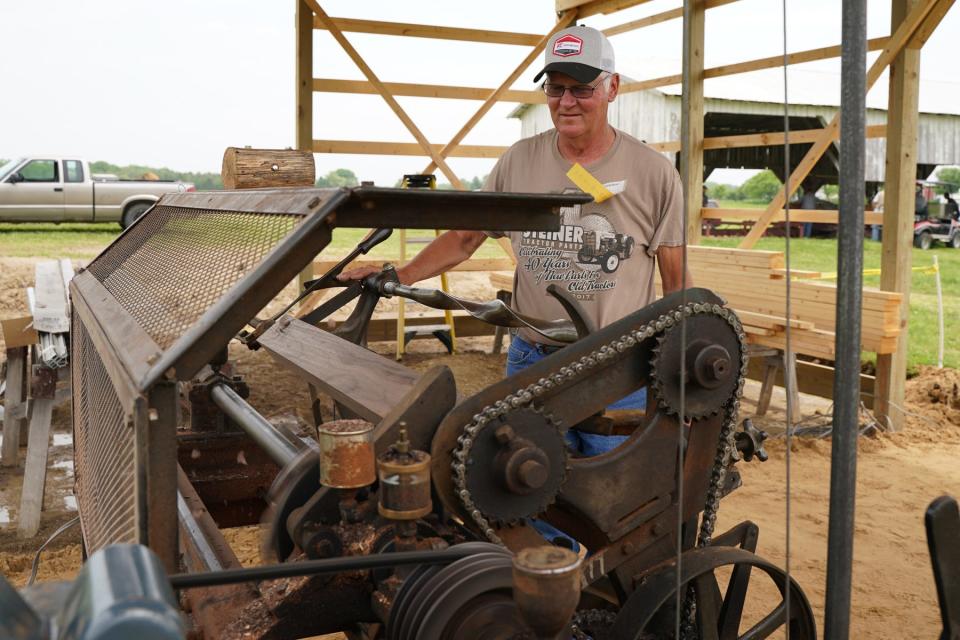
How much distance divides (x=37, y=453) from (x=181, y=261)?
2833 mm

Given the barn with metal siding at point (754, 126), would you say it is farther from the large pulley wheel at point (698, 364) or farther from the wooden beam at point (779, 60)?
the large pulley wheel at point (698, 364)

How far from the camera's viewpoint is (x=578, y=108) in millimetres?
3342

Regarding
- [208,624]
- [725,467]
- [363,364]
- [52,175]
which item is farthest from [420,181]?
[52,175]

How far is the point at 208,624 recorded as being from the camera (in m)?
1.93

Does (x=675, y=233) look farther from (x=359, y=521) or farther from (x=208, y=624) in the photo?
(x=208, y=624)

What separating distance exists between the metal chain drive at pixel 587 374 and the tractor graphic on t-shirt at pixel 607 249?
1052 millimetres

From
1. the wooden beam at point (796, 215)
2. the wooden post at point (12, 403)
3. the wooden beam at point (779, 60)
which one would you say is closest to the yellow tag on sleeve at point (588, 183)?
the wooden beam at point (796, 215)

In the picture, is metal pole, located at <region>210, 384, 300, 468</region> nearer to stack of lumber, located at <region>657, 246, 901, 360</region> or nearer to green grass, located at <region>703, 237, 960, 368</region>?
green grass, located at <region>703, 237, 960, 368</region>

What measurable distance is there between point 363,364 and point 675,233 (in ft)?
4.05

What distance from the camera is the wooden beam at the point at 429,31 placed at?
9.03 m

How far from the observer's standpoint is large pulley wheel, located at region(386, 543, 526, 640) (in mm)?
1712

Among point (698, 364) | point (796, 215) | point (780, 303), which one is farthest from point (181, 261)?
point (796, 215)

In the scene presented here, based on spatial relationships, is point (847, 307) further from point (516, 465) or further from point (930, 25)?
point (930, 25)

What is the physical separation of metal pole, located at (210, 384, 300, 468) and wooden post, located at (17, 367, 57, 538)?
2091mm
